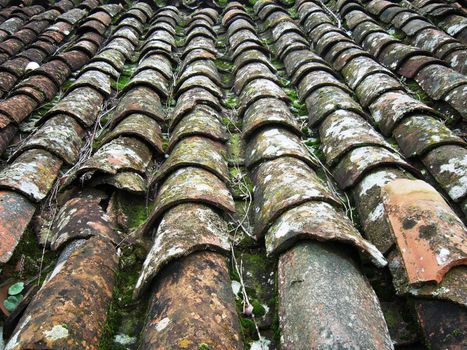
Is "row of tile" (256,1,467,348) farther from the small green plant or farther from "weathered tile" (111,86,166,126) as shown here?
the small green plant

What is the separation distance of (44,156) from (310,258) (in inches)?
70.4

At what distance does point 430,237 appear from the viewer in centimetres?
143

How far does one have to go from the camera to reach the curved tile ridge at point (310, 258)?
127 cm

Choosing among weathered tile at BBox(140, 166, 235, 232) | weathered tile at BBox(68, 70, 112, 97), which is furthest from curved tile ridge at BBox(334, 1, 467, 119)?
weathered tile at BBox(68, 70, 112, 97)

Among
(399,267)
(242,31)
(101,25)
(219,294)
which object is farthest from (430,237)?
(101,25)

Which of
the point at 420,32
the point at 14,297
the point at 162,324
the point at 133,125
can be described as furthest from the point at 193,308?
the point at 420,32

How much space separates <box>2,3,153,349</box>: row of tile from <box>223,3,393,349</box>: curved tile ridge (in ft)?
2.35

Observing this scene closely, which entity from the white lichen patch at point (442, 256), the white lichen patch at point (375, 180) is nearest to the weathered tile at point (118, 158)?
the white lichen patch at point (375, 180)

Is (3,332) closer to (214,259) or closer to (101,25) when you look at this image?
(214,259)

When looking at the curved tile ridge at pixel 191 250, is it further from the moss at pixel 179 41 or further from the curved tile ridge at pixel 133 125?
the moss at pixel 179 41

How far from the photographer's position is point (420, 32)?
374 cm

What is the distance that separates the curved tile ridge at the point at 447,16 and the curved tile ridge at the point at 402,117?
102 cm

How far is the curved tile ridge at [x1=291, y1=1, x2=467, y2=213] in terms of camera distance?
2.00 meters

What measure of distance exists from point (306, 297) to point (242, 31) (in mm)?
3780
